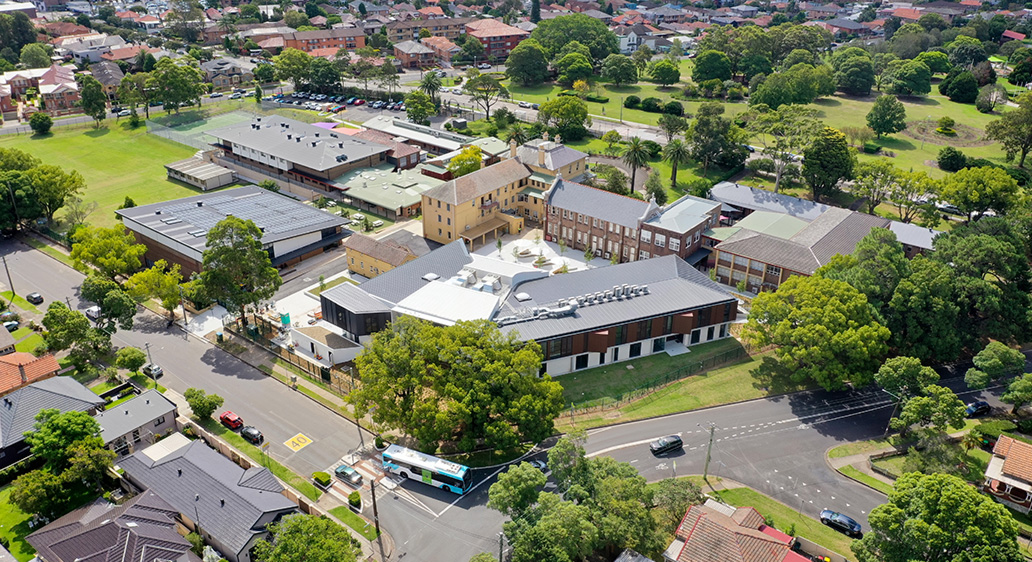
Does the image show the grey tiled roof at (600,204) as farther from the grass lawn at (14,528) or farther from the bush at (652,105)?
the bush at (652,105)

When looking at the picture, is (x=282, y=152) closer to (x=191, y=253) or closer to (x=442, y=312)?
(x=191, y=253)

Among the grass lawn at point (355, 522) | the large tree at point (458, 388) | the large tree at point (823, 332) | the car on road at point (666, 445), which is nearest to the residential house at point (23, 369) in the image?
the large tree at point (458, 388)

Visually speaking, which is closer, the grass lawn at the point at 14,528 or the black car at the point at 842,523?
the grass lawn at the point at 14,528

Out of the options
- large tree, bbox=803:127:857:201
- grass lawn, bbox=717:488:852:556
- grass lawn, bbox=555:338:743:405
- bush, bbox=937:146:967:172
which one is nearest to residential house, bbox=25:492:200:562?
grass lawn, bbox=555:338:743:405

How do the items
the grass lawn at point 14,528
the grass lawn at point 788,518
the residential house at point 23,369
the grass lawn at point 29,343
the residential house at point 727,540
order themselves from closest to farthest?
the residential house at point 727,540 < the grass lawn at point 14,528 < the grass lawn at point 788,518 < the residential house at point 23,369 < the grass lawn at point 29,343

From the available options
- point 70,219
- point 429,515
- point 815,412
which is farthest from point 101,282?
point 815,412

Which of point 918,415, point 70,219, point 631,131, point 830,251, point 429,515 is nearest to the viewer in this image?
point 429,515

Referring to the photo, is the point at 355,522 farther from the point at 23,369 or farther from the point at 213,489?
the point at 23,369
